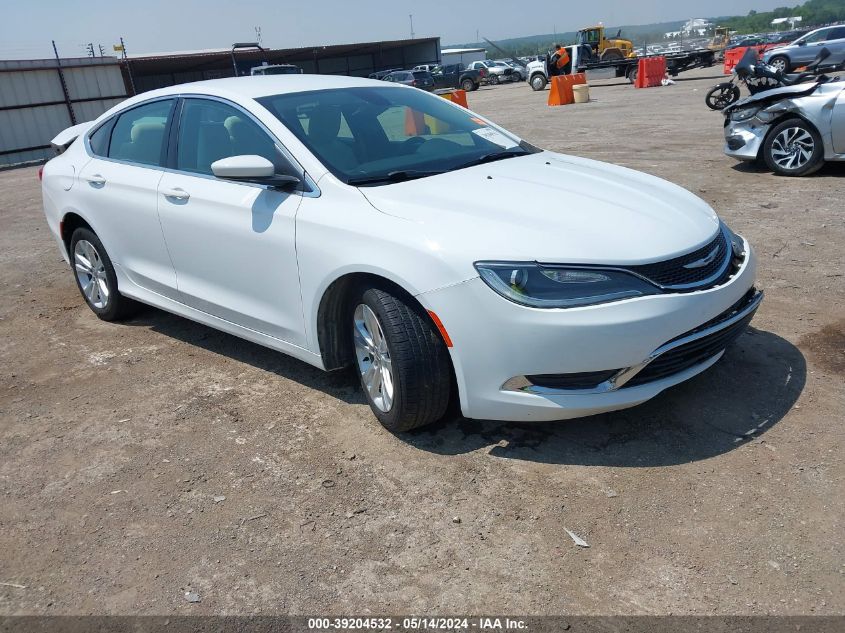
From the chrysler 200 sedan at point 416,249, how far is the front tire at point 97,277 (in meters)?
0.29

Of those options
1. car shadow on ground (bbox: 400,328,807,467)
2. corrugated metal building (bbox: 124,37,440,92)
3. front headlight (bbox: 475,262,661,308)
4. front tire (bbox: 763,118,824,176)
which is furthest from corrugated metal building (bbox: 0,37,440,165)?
front headlight (bbox: 475,262,661,308)

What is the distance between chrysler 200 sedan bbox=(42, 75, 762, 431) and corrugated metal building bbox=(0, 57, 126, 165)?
21400 millimetres

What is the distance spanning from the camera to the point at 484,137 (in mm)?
4363

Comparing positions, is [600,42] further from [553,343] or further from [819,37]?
[553,343]

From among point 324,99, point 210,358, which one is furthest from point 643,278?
point 210,358

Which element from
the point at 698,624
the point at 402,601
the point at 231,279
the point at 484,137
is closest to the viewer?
the point at 698,624

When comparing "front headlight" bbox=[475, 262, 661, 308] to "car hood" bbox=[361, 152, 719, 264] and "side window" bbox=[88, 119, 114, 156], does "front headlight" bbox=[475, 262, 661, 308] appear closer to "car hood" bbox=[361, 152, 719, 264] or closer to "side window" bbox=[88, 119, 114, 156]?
"car hood" bbox=[361, 152, 719, 264]

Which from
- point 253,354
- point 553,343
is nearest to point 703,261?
point 553,343

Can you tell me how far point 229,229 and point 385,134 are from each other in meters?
1.02

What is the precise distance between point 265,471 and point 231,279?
1193mm

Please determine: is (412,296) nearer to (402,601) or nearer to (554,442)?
(554,442)

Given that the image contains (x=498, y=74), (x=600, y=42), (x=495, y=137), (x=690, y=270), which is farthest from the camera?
(x=498, y=74)

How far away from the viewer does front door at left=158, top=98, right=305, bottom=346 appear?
3.72 m

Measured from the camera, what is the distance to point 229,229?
12.9 feet
